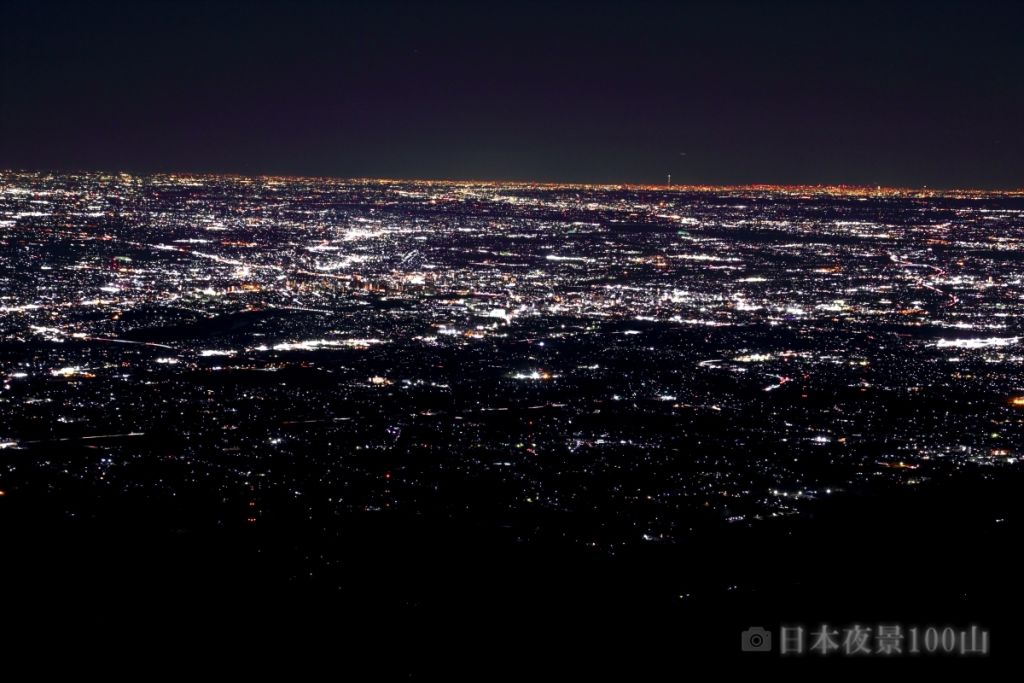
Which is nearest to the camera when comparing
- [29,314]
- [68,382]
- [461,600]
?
[461,600]

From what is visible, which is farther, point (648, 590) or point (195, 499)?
point (195, 499)

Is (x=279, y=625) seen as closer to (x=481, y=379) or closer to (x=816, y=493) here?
(x=816, y=493)

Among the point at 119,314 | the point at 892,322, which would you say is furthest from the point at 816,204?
the point at 119,314

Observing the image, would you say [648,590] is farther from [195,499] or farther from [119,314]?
[119,314]

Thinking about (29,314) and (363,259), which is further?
(363,259)

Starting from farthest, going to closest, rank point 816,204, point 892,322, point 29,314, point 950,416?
point 816,204 < point 892,322 < point 29,314 < point 950,416

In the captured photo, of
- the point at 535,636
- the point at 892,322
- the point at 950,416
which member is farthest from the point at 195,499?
the point at 892,322
